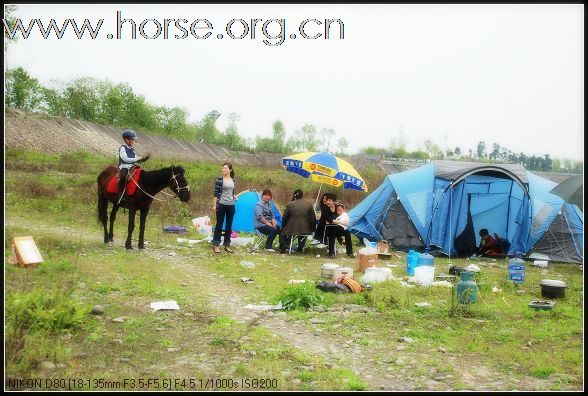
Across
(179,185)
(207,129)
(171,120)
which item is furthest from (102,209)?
(207,129)

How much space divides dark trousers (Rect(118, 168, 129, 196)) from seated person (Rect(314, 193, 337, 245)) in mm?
4105

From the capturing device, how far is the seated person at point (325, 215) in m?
11.0

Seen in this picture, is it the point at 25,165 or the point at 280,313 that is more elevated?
the point at 25,165

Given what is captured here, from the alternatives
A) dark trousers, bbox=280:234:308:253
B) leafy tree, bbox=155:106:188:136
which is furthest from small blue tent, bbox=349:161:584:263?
leafy tree, bbox=155:106:188:136

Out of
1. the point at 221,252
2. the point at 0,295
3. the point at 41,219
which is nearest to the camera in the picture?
the point at 0,295

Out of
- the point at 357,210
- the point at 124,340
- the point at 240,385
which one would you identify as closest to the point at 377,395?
the point at 240,385

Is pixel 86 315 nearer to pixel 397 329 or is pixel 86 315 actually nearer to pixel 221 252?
pixel 397 329

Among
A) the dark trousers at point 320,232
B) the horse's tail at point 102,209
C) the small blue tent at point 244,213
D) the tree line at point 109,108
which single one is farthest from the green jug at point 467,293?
the tree line at point 109,108

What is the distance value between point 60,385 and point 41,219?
363 inches

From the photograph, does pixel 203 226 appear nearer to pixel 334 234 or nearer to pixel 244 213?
pixel 244 213

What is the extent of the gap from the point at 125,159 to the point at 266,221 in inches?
129

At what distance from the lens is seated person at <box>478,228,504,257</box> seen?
12.4 m

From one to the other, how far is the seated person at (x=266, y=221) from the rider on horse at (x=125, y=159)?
2.91 m

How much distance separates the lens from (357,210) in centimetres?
1339
